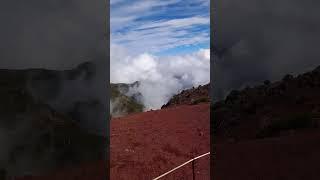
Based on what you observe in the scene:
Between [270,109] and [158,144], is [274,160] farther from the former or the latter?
[158,144]

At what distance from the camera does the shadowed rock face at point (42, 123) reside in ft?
19.1

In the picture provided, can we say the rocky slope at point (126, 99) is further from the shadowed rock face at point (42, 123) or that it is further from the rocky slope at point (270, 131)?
the shadowed rock face at point (42, 123)

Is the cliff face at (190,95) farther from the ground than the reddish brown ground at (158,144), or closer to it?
farther from the ground

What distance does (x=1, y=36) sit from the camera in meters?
5.71

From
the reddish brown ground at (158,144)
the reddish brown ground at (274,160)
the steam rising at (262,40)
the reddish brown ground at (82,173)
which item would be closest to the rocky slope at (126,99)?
the reddish brown ground at (158,144)

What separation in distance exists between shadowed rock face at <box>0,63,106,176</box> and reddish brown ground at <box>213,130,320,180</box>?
2098 millimetres

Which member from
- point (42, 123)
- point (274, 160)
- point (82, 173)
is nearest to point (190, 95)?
point (274, 160)

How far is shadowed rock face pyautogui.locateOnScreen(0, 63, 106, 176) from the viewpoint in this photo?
581 centimetres

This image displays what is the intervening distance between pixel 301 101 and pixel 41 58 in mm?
4881

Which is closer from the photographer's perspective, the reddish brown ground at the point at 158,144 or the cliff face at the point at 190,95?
the reddish brown ground at the point at 158,144

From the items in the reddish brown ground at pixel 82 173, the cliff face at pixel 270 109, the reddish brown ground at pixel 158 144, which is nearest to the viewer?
the reddish brown ground at pixel 82 173

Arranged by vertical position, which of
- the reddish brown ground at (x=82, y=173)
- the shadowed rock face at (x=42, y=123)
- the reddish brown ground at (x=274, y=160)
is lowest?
the reddish brown ground at (x=82, y=173)

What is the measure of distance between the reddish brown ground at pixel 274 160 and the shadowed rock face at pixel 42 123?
2098 mm

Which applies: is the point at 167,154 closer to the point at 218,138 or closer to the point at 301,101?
the point at 218,138
